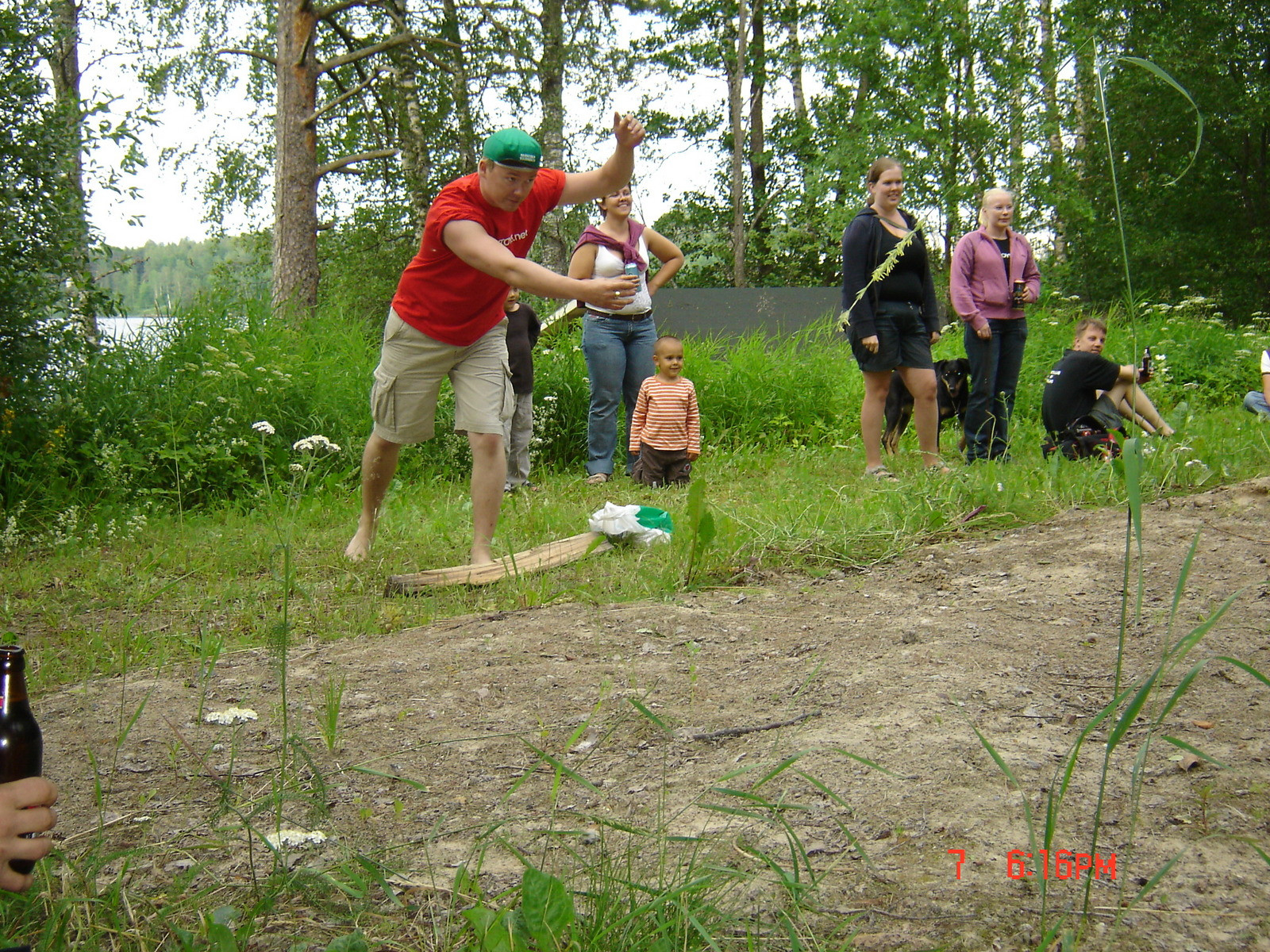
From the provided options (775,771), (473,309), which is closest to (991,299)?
(473,309)

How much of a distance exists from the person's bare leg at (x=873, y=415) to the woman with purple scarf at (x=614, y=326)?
1650 millimetres

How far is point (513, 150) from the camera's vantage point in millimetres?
3773

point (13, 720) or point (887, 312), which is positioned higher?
point (887, 312)

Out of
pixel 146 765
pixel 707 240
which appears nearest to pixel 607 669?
pixel 146 765

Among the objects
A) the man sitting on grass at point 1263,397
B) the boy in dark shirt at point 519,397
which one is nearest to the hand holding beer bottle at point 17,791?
the boy in dark shirt at point 519,397

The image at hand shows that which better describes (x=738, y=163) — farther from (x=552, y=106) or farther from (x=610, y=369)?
(x=610, y=369)

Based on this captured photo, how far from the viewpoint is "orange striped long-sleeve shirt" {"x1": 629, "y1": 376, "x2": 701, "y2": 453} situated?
6766mm

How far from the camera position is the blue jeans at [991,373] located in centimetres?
638

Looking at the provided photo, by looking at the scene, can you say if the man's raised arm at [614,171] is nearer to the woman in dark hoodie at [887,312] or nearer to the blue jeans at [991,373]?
the woman in dark hoodie at [887,312]

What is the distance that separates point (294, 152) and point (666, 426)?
752cm

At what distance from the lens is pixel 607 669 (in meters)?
2.72

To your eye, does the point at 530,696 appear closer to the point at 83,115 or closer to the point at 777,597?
the point at 777,597

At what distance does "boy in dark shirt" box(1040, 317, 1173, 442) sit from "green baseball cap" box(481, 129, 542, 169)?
3.98m

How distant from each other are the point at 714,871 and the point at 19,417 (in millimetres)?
5999
